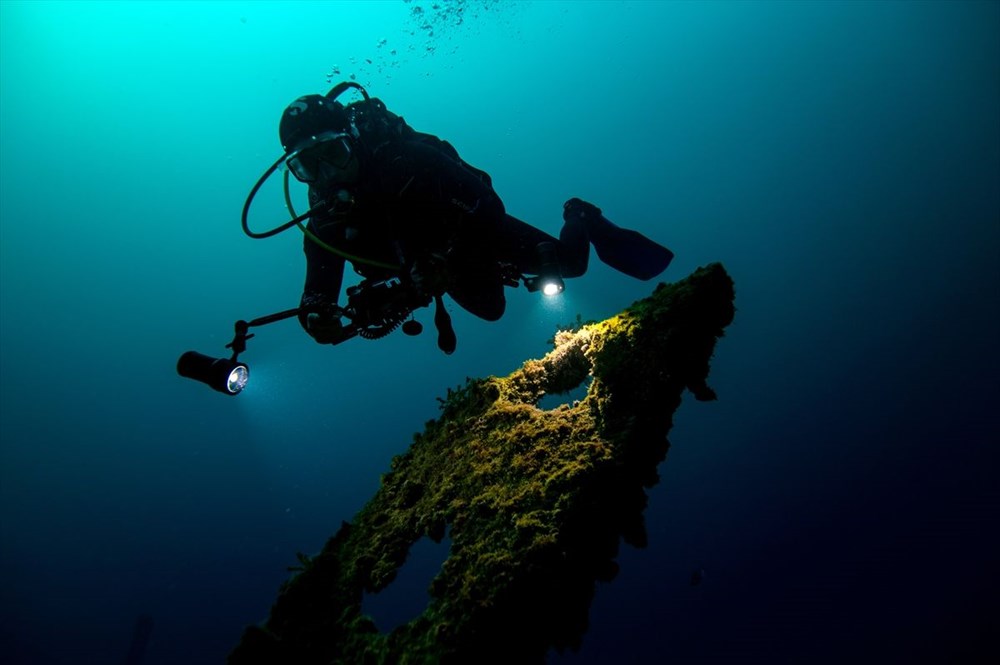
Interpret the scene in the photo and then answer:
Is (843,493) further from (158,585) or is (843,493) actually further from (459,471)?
(158,585)

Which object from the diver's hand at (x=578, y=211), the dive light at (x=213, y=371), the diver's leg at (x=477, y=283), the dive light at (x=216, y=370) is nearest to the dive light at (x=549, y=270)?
the diver's leg at (x=477, y=283)

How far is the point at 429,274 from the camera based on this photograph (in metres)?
3.64

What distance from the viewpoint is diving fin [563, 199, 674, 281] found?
5383mm

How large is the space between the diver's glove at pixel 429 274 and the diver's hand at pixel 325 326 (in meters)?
0.66

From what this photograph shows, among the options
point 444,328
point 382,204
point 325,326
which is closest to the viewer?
point 325,326

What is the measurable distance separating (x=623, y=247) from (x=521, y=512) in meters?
3.82

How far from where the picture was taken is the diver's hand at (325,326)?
355cm

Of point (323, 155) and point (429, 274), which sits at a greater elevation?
point (323, 155)

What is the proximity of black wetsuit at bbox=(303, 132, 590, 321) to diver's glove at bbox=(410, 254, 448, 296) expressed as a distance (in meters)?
0.29

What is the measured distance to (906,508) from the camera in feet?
125

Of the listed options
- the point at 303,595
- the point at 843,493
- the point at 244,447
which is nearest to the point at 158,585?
the point at 244,447

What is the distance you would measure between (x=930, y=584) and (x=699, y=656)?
16570 millimetres

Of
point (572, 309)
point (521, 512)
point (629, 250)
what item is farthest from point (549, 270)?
point (572, 309)

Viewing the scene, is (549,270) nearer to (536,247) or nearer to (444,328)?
(536,247)
